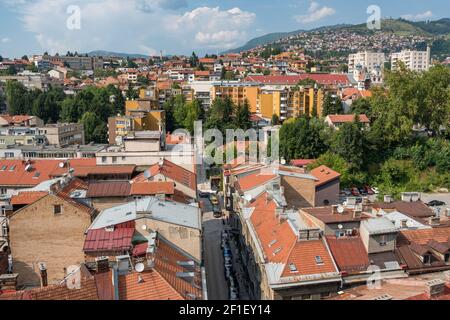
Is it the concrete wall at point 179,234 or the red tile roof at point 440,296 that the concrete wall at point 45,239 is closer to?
the concrete wall at point 179,234

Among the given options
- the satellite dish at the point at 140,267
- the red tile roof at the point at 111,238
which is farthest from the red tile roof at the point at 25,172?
the satellite dish at the point at 140,267

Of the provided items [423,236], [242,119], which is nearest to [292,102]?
[242,119]

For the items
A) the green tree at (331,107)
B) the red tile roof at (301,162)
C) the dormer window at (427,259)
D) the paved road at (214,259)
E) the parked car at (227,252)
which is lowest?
the paved road at (214,259)

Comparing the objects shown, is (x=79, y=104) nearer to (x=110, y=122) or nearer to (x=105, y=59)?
(x=110, y=122)

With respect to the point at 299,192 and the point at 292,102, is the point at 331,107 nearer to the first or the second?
the point at 292,102

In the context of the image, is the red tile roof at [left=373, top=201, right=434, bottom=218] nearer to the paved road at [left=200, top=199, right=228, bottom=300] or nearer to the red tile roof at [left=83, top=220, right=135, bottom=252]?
the paved road at [left=200, top=199, right=228, bottom=300]

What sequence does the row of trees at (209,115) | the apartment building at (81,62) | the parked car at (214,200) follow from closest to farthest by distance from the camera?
the parked car at (214,200)
the row of trees at (209,115)
the apartment building at (81,62)
